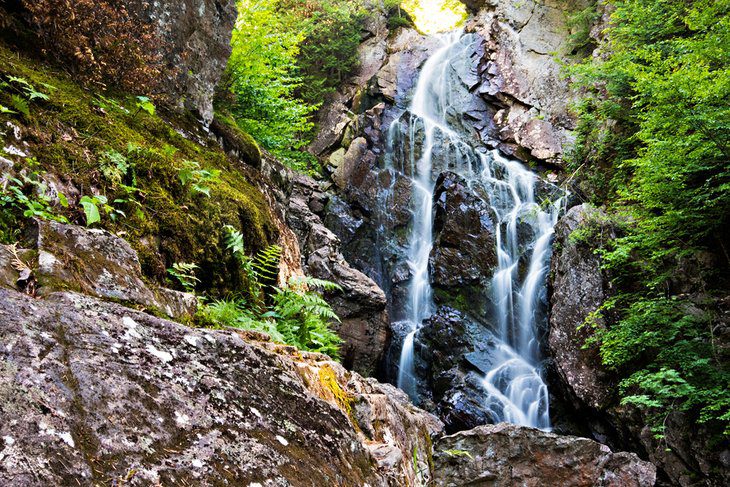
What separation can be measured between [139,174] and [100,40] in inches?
72.9

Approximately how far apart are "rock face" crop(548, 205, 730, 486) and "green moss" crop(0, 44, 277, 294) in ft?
26.7

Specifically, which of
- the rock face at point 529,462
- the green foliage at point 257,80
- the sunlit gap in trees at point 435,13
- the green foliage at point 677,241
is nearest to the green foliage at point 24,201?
the rock face at point 529,462

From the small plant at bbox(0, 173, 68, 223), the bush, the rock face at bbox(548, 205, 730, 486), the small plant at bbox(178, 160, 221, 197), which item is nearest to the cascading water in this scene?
the rock face at bbox(548, 205, 730, 486)

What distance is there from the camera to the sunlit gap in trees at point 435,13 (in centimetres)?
2608

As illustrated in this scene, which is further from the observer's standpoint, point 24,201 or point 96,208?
point 96,208

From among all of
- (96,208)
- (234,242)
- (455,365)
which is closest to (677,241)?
(455,365)

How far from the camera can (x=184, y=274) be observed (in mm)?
3566

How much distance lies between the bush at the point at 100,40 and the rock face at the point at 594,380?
31.9ft

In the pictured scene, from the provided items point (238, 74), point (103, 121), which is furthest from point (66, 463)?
point (238, 74)

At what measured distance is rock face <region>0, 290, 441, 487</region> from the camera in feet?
3.84

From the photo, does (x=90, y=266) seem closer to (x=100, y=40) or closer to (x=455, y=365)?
(x=100, y=40)

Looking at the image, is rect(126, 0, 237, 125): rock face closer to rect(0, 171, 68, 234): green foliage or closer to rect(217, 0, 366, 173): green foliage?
rect(217, 0, 366, 173): green foliage

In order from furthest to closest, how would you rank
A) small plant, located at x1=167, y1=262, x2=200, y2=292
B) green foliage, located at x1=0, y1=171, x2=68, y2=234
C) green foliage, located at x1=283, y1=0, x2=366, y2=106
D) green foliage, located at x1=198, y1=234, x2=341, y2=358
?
green foliage, located at x1=283, y1=0, x2=366, y2=106 → green foliage, located at x1=198, y1=234, x2=341, y2=358 → small plant, located at x1=167, y1=262, x2=200, y2=292 → green foliage, located at x1=0, y1=171, x2=68, y2=234

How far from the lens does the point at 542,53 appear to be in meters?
20.2
